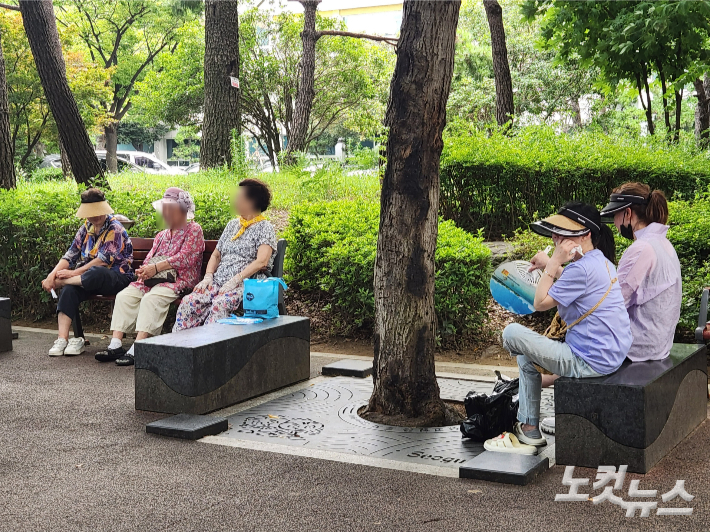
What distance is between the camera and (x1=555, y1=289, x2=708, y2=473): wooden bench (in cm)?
425

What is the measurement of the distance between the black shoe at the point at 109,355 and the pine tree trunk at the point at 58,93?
4.27 meters

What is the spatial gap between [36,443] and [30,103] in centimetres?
2557

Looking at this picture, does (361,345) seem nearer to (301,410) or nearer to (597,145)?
(301,410)

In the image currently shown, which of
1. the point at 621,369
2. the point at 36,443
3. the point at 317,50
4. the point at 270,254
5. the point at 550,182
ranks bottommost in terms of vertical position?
the point at 36,443

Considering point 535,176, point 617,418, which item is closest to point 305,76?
point 535,176

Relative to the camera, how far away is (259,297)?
6.65 m

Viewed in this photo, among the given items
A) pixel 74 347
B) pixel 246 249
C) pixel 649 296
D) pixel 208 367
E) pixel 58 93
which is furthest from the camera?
pixel 58 93

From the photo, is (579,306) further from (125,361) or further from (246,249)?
(125,361)

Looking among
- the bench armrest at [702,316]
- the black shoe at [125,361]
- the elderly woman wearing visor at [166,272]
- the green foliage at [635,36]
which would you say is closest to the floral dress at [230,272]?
the elderly woman wearing visor at [166,272]

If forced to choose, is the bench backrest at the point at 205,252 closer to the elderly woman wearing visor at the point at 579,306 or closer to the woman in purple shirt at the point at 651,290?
the elderly woman wearing visor at the point at 579,306

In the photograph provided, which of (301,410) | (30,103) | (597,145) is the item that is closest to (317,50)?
(30,103)

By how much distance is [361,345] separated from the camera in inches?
316

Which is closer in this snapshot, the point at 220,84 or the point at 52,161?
the point at 220,84

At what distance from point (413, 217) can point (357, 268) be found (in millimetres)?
2503
